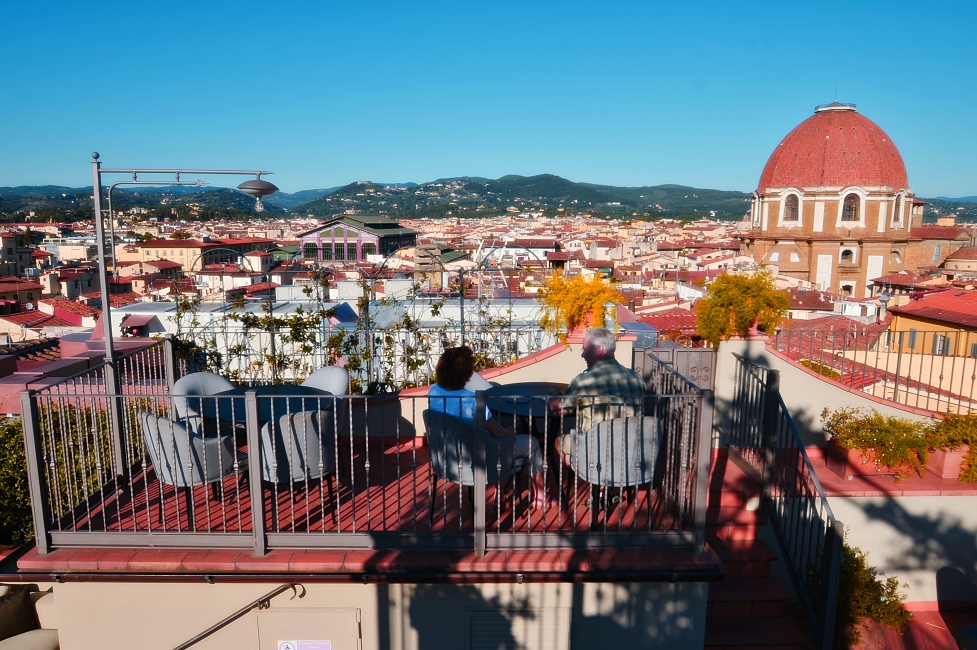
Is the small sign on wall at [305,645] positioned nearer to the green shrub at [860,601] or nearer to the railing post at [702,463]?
the railing post at [702,463]

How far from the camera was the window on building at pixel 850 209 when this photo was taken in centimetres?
4388

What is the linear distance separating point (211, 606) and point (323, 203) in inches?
6320

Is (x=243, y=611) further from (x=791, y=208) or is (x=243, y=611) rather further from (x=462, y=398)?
(x=791, y=208)

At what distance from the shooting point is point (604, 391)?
3.64m

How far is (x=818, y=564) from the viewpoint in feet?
12.7

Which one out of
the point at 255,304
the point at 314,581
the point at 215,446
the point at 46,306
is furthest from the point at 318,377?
the point at 46,306

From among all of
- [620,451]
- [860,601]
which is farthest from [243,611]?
[860,601]

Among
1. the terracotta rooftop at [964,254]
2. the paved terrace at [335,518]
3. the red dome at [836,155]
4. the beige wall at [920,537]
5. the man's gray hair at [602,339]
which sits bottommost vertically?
the terracotta rooftop at [964,254]

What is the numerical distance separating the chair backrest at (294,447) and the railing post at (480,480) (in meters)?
0.90

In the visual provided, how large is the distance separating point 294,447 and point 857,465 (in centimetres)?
391

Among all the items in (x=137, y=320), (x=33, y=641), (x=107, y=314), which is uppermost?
(x=107, y=314)

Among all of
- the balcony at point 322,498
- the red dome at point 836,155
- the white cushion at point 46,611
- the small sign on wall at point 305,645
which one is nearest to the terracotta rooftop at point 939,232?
the red dome at point 836,155

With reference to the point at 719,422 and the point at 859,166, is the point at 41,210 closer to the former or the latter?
the point at 859,166

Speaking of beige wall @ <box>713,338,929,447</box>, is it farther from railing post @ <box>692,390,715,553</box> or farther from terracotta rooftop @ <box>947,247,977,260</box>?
terracotta rooftop @ <box>947,247,977,260</box>
